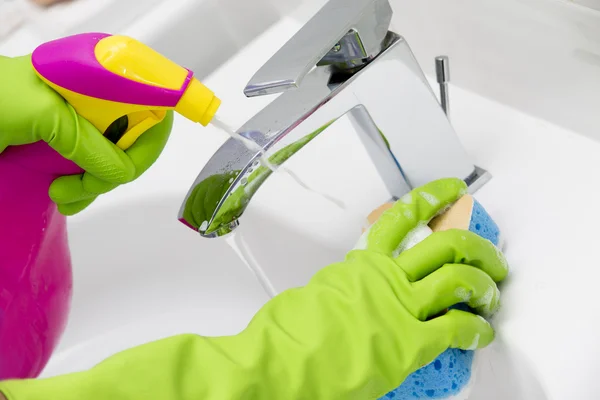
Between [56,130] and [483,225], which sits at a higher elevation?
[56,130]

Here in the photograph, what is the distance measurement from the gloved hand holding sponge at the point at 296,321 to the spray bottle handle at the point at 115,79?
11 millimetres

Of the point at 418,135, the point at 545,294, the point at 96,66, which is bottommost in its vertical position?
the point at 545,294

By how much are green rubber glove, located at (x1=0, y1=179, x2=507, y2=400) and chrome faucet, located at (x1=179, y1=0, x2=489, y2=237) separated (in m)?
0.07

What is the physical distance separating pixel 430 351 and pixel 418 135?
151mm

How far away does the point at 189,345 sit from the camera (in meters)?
0.32

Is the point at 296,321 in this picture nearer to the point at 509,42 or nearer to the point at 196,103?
the point at 196,103

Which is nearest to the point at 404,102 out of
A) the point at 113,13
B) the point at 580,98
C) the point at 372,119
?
the point at 372,119

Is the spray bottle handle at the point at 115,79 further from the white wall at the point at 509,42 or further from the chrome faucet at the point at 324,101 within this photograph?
the white wall at the point at 509,42

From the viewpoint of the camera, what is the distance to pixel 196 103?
36 cm

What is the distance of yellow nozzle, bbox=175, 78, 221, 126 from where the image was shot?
35cm

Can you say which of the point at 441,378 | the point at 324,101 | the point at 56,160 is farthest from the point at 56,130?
the point at 441,378

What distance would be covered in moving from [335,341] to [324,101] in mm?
138

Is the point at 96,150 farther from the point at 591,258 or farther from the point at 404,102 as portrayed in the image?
the point at 591,258

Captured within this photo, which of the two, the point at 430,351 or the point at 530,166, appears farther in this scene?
the point at 530,166
